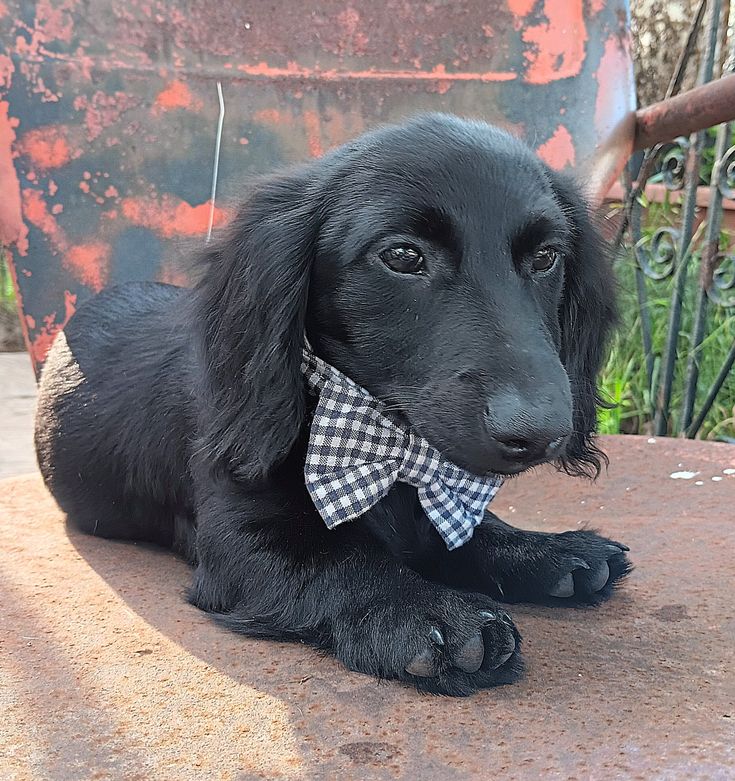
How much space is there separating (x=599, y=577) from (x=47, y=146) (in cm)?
182

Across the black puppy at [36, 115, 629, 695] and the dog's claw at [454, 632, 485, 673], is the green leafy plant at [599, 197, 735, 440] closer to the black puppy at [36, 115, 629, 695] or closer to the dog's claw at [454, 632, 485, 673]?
the black puppy at [36, 115, 629, 695]

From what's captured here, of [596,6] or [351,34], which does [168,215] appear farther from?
[596,6]

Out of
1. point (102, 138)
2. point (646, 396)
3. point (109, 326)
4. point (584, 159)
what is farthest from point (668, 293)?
point (109, 326)

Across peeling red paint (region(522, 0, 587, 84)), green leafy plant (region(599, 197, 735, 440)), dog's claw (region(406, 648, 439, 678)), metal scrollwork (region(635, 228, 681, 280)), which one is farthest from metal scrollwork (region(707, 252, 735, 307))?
dog's claw (region(406, 648, 439, 678))

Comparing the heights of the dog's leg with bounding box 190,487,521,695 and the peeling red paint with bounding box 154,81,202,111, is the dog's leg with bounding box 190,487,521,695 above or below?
below

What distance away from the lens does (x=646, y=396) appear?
4.00 m

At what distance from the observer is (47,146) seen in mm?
2635

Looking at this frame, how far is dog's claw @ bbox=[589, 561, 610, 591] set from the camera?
5.23 feet

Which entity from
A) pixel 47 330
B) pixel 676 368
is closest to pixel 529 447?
pixel 47 330

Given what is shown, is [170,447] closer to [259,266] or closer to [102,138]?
[259,266]

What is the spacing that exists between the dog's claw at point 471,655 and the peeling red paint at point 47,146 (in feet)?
6.14

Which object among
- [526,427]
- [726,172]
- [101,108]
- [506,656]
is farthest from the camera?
[726,172]

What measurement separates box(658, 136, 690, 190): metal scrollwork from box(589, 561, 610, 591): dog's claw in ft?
7.95

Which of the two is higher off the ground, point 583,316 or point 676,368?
point 583,316
